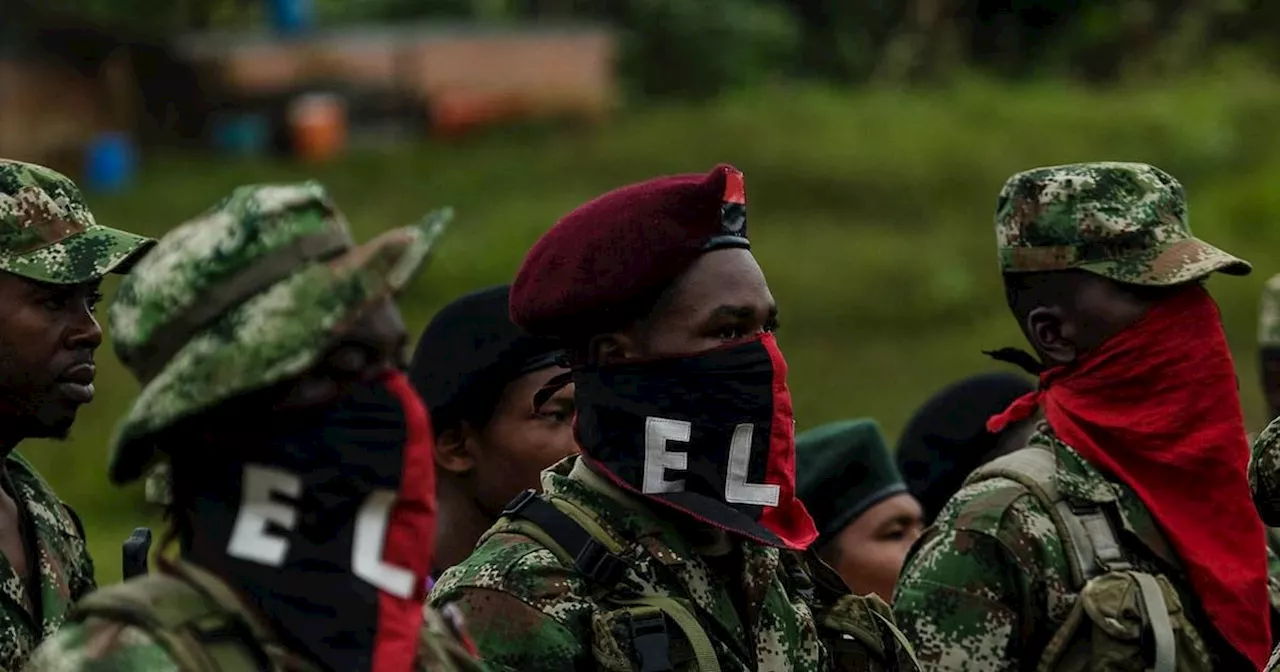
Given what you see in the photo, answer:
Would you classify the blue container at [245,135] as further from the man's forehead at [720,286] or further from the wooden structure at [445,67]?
the man's forehead at [720,286]

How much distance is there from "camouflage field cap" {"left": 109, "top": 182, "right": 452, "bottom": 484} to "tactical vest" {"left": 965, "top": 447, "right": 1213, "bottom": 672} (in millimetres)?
1879

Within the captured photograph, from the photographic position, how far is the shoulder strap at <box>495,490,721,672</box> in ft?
11.9

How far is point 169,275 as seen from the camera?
9.61 feet

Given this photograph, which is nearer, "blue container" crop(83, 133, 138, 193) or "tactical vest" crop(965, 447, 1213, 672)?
"tactical vest" crop(965, 447, 1213, 672)

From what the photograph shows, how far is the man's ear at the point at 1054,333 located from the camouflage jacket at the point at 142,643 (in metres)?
2.17

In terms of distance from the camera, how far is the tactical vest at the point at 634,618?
362 cm

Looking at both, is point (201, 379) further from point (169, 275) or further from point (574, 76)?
point (574, 76)

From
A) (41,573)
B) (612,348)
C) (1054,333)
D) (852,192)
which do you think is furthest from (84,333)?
(852,192)

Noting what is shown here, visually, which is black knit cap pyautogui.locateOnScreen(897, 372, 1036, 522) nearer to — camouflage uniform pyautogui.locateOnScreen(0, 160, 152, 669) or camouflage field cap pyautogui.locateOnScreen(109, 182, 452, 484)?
camouflage uniform pyautogui.locateOnScreen(0, 160, 152, 669)

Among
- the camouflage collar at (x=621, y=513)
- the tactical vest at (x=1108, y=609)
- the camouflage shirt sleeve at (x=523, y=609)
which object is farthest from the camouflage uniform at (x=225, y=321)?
the tactical vest at (x=1108, y=609)

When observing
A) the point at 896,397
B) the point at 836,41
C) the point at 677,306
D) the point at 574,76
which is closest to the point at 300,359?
the point at 677,306

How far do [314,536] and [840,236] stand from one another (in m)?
14.7

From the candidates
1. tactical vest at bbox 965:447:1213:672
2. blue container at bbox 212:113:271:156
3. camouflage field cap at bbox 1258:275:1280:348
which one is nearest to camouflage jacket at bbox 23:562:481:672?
tactical vest at bbox 965:447:1213:672

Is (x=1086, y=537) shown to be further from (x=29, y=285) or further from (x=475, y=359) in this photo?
(x=29, y=285)
